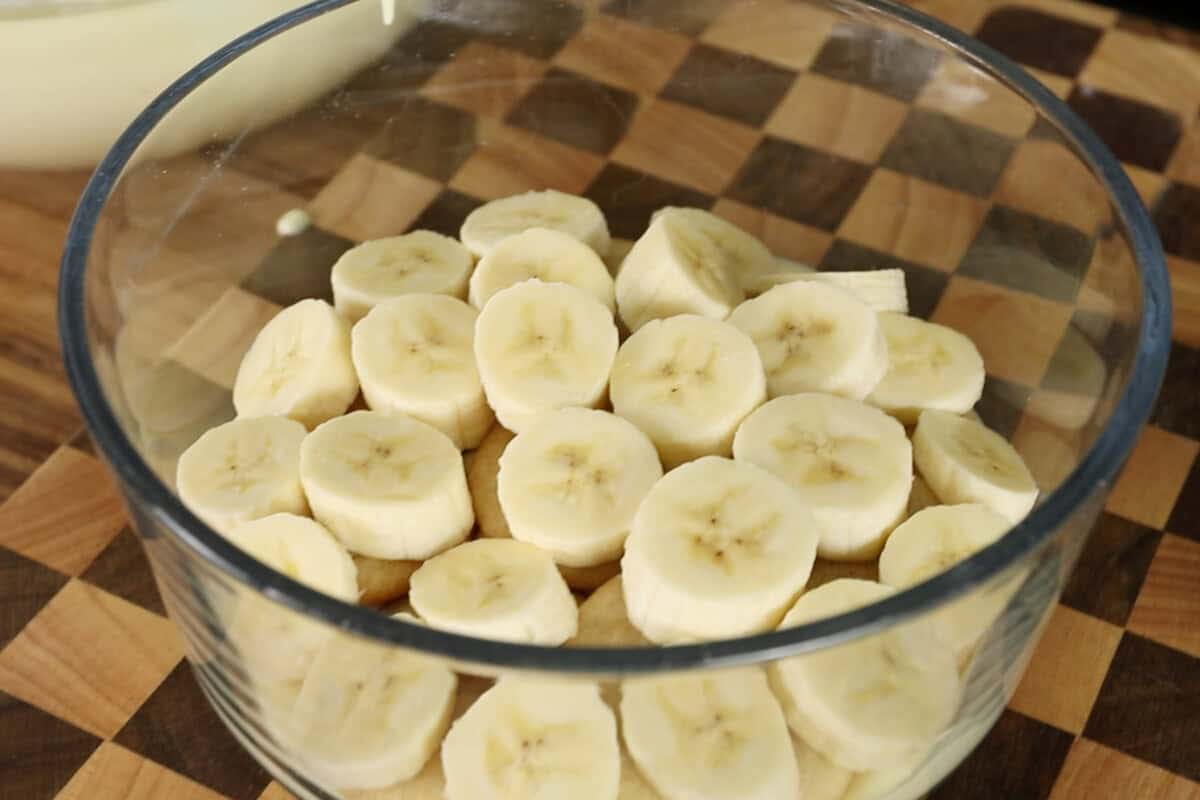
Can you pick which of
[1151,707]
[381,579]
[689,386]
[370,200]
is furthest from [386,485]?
[1151,707]

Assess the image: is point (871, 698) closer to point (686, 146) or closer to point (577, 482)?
point (577, 482)

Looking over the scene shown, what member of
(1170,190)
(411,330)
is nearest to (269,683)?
(411,330)

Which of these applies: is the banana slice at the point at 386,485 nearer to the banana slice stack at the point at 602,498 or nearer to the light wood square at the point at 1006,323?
the banana slice stack at the point at 602,498

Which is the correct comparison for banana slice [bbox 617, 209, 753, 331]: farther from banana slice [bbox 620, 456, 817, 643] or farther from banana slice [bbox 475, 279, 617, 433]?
banana slice [bbox 620, 456, 817, 643]

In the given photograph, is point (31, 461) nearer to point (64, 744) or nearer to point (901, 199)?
point (64, 744)

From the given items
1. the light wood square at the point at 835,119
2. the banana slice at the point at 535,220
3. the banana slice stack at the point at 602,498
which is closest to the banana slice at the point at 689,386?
the banana slice stack at the point at 602,498

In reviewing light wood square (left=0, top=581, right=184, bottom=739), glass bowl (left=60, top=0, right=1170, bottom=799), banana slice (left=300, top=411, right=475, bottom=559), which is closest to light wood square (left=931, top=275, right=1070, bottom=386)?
glass bowl (left=60, top=0, right=1170, bottom=799)
